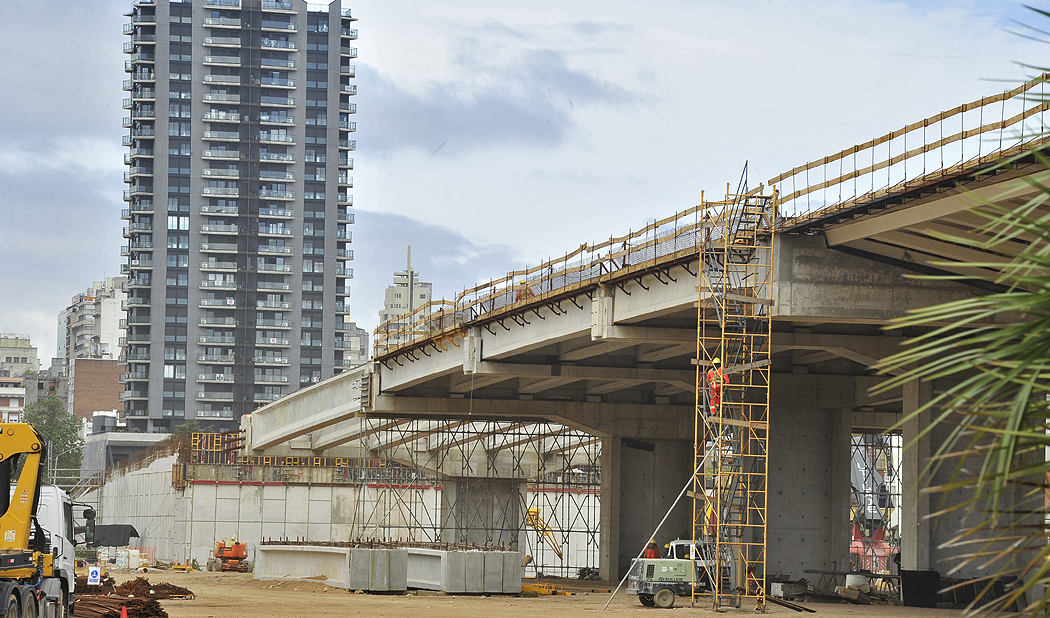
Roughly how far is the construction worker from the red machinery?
3723cm

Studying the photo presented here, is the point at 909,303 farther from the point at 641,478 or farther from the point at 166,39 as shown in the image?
the point at 166,39

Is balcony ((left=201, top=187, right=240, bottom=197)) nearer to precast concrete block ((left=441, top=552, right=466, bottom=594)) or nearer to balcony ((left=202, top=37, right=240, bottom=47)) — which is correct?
balcony ((left=202, top=37, right=240, bottom=47))

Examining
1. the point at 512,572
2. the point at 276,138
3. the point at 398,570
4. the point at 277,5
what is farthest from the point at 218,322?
the point at 512,572

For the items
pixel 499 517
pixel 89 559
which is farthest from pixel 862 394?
pixel 89 559

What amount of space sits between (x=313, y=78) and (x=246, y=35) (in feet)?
29.2

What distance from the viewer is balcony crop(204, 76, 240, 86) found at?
146750mm

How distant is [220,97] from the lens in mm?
147625

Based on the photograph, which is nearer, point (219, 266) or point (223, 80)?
point (219, 266)

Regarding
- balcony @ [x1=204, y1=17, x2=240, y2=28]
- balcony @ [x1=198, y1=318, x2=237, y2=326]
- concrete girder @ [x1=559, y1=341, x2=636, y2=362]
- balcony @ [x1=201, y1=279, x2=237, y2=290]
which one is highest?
balcony @ [x1=204, y1=17, x2=240, y2=28]

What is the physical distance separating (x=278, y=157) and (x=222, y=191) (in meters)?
7.58

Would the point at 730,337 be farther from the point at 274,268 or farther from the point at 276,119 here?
the point at 276,119

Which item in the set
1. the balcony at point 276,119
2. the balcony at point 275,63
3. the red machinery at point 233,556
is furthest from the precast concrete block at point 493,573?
the balcony at point 275,63

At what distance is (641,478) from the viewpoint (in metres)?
62.2

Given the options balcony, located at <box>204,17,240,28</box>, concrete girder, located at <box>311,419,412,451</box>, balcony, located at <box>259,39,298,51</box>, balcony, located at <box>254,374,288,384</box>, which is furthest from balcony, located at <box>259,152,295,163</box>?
concrete girder, located at <box>311,419,412,451</box>
